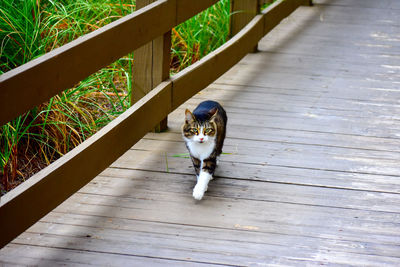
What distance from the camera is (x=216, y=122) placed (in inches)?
144

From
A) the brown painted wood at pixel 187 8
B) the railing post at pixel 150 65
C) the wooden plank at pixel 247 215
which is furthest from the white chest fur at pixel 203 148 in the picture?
the brown painted wood at pixel 187 8

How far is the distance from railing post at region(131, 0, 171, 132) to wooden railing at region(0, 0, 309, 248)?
0.04ft

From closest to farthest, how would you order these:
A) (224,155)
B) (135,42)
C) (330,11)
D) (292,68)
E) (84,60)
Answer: (84,60), (135,42), (224,155), (292,68), (330,11)

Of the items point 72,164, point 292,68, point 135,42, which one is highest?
point 135,42

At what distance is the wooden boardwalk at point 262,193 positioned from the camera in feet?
9.67

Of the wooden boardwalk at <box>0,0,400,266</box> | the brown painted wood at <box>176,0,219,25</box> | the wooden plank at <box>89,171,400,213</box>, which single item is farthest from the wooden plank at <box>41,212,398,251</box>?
the brown painted wood at <box>176,0,219,25</box>

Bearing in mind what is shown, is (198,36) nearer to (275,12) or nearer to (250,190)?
(275,12)

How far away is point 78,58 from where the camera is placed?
2984mm

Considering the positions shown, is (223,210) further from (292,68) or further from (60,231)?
(292,68)

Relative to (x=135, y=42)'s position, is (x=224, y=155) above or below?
below

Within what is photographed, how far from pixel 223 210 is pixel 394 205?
926 mm

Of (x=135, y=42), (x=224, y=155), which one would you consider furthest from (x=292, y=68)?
(x=135, y=42)

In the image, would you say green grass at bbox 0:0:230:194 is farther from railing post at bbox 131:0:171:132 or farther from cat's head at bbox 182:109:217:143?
cat's head at bbox 182:109:217:143

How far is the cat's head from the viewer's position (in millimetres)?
3449
